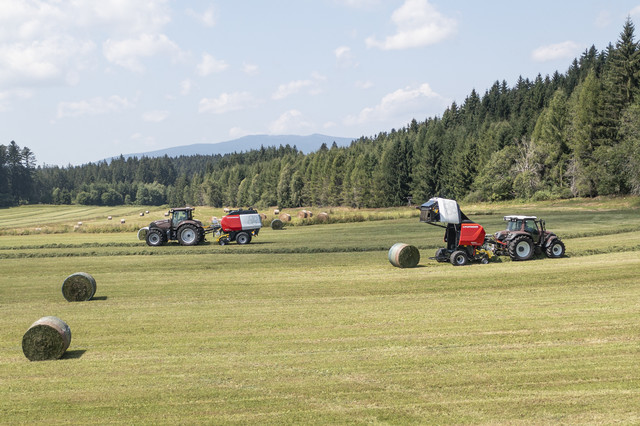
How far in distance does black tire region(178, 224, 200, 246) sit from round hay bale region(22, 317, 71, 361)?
23.2 m

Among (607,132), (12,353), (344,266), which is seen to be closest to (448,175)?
(607,132)

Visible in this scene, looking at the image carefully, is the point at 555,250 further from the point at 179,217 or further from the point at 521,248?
the point at 179,217

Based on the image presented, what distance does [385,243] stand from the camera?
35125 millimetres

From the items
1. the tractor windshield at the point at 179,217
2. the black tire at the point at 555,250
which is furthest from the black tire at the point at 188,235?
the black tire at the point at 555,250

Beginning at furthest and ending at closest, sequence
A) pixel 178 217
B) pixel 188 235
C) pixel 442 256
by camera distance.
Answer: pixel 178 217
pixel 188 235
pixel 442 256

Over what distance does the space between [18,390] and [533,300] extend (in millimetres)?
13588

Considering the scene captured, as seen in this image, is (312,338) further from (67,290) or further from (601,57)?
(601,57)

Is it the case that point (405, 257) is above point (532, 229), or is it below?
below

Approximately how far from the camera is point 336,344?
13320mm

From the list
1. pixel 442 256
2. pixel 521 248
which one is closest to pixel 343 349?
pixel 442 256

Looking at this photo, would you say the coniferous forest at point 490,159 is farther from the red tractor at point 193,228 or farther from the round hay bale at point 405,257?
the round hay bale at point 405,257

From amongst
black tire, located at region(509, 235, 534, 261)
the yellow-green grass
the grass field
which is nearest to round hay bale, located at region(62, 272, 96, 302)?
the grass field

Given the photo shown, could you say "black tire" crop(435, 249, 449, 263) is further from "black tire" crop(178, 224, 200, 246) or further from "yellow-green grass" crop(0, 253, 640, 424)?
"black tire" crop(178, 224, 200, 246)

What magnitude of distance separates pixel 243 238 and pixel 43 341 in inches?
960
